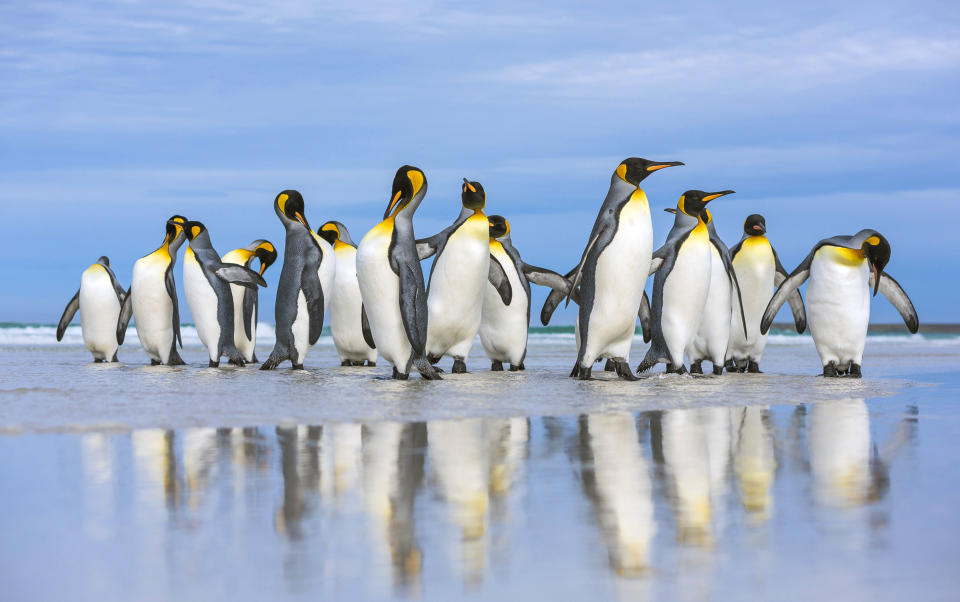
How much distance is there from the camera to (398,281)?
7852mm

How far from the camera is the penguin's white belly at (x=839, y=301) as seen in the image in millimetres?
8820

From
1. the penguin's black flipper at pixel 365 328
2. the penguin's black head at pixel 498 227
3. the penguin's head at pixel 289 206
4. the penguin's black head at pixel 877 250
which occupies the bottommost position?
the penguin's black flipper at pixel 365 328

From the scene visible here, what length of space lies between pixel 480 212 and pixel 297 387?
7.67 ft

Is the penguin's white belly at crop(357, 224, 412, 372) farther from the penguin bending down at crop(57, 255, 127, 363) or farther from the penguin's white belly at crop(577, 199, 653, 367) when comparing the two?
the penguin bending down at crop(57, 255, 127, 363)

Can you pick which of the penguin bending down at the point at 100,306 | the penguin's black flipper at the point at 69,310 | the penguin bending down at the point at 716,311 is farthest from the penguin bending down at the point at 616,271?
the penguin's black flipper at the point at 69,310

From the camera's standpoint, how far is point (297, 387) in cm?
743

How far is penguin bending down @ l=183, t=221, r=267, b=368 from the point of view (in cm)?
985

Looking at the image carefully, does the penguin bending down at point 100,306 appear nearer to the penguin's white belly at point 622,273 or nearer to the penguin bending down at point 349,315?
the penguin bending down at point 349,315

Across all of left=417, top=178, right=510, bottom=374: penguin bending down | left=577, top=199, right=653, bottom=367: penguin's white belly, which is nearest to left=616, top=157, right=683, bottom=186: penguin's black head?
left=577, top=199, right=653, bottom=367: penguin's white belly

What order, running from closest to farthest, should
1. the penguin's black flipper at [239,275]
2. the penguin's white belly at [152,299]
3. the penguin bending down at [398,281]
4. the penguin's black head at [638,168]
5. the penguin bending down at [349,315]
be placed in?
1. the penguin bending down at [398,281]
2. the penguin's black head at [638,168]
3. the penguin's black flipper at [239,275]
4. the penguin's white belly at [152,299]
5. the penguin bending down at [349,315]

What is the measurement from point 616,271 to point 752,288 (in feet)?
8.23

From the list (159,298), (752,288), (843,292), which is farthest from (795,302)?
(159,298)

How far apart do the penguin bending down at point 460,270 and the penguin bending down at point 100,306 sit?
414 cm

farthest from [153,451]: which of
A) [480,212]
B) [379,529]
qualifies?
[480,212]
